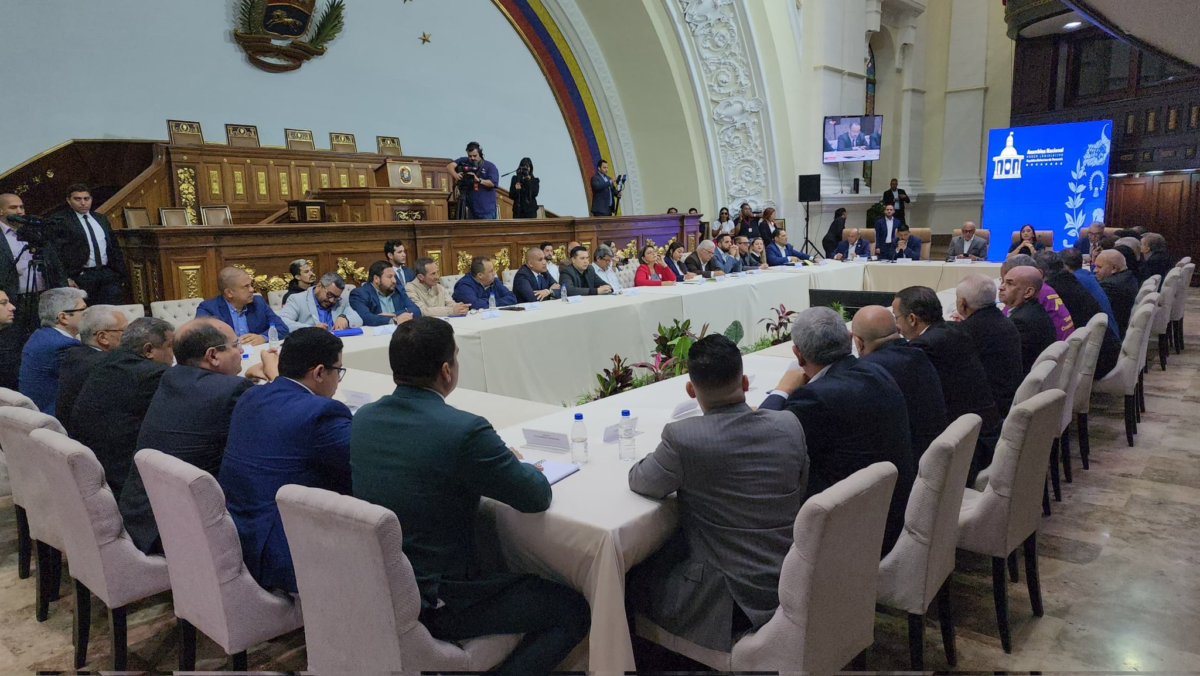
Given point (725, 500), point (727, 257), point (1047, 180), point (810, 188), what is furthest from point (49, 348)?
point (1047, 180)

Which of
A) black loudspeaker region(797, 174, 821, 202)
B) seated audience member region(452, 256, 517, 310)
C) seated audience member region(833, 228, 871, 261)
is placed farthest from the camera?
black loudspeaker region(797, 174, 821, 202)

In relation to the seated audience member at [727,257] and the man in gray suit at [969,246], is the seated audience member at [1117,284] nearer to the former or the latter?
→ the seated audience member at [727,257]

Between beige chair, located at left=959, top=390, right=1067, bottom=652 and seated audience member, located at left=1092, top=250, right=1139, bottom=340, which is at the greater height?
seated audience member, located at left=1092, top=250, right=1139, bottom=340

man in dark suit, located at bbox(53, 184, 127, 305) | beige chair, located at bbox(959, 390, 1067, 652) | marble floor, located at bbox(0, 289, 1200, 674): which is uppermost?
man in dark suit, located at bbox(53, 184, 127, 305)

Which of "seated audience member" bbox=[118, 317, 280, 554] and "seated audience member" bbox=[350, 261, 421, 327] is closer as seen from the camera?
"seated audience member" bbox=[118, 317, 280, 554]

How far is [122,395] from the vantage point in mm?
2371

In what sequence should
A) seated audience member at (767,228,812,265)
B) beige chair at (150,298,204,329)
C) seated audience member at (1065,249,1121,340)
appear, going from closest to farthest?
seated audience member at (1065,249,1121,340) → beige chair at (150,298,204,329) → seated audience member at (767,228,812,265)

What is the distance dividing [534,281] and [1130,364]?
4.00 meters

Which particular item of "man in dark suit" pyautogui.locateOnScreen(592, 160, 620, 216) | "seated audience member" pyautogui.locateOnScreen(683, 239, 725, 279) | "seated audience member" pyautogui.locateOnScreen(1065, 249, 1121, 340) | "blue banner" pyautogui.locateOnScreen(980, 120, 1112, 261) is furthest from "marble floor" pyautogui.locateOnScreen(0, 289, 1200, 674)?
"blue banner" pyautogui.locateOnScreen(980, 120, 1112, 261)

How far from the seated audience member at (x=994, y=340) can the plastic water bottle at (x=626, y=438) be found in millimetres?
1599

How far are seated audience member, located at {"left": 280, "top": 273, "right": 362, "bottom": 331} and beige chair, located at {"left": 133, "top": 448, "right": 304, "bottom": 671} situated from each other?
8.92 ft

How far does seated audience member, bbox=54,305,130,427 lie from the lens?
2.75m

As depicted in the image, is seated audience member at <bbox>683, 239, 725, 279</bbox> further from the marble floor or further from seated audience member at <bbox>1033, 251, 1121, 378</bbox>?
the marble floor

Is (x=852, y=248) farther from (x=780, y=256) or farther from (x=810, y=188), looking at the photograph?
(x=810, y=188)
